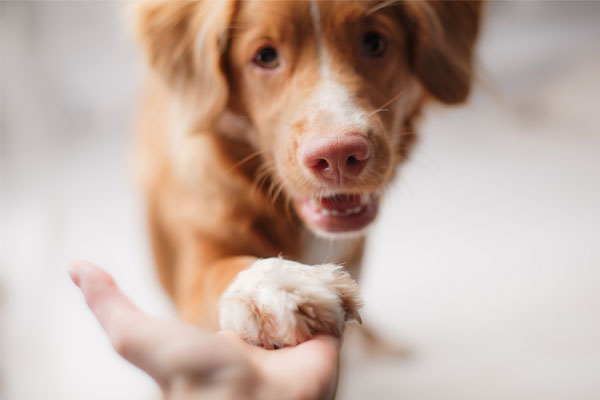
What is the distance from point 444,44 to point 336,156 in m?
0.48

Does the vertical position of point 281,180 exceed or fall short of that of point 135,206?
it falls short

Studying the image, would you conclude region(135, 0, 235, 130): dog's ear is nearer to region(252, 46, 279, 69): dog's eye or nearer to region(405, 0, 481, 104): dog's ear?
region(252, 46, 279, 69): dog's eye

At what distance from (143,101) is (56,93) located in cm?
92

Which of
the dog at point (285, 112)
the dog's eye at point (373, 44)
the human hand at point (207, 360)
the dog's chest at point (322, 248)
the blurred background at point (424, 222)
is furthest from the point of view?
the blurred background at point (424, 222)

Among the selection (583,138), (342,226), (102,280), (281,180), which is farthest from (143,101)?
(583,138)

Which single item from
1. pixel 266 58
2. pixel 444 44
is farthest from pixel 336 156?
pixel 444 44

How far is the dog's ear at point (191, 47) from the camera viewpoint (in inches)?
43.3

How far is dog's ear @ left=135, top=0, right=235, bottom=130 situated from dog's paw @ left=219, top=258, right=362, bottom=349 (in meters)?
0.52

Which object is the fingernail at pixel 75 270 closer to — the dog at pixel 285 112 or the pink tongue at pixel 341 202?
the dog at pixel 285 112

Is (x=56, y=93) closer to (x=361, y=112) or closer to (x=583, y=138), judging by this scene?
(x=361, y=112)

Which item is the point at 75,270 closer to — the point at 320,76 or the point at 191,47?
the point at 320,76

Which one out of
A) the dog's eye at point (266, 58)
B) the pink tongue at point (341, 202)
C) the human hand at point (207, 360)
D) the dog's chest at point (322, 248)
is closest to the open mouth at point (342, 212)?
the pink tongue at point (341, 202)

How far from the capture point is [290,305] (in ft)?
2.10

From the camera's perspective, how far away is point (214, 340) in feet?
1.79
